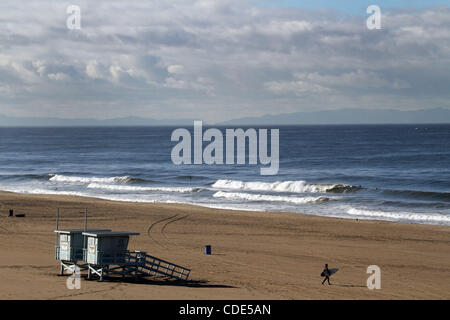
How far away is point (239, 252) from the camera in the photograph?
2886cm

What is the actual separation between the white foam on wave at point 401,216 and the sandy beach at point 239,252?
10.6ft

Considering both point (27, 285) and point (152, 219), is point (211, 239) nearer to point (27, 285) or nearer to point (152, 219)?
point (152, 219)

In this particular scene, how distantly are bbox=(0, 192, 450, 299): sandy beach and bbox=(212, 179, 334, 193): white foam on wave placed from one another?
51.4ft

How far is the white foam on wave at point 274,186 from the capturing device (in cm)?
5812

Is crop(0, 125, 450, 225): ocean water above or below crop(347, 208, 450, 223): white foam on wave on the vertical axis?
above

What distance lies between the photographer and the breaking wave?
186 feet

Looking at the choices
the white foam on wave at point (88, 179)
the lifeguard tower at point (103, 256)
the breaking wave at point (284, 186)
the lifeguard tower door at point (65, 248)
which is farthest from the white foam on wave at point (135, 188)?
the lifeguard tower door at point (65, 248)

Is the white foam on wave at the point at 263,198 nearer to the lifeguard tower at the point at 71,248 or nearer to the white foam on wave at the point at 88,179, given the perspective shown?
the white foam on wave at the point at 88,179

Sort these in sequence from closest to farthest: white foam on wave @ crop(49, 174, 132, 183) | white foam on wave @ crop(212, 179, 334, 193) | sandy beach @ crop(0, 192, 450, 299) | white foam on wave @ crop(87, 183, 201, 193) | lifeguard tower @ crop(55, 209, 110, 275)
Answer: sandy beach @ crop(0, 192, 450, 299)
lifeguard tower @ crop(55, 209, 110, 275)
white foam on wave @ crop(87, 183, 201, 193)
white foam on wave @ crop(212, 179, 334, 193)
white foam on wave @ crop(49, 174, 132, 183)

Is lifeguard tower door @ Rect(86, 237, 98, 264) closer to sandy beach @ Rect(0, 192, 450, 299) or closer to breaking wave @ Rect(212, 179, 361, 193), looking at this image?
sandy beach @ Rect(0, 192, 450, 299)

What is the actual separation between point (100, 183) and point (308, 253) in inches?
A: 1583

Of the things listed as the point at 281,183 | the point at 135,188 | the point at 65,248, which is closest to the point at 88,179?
the point at 135,188

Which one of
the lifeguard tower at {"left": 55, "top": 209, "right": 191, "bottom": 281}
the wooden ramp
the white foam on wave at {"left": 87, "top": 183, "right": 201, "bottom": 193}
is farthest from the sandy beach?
the white foam on wave at {"left": 87, "top": 183, "right": 201, "bottom": 193}
